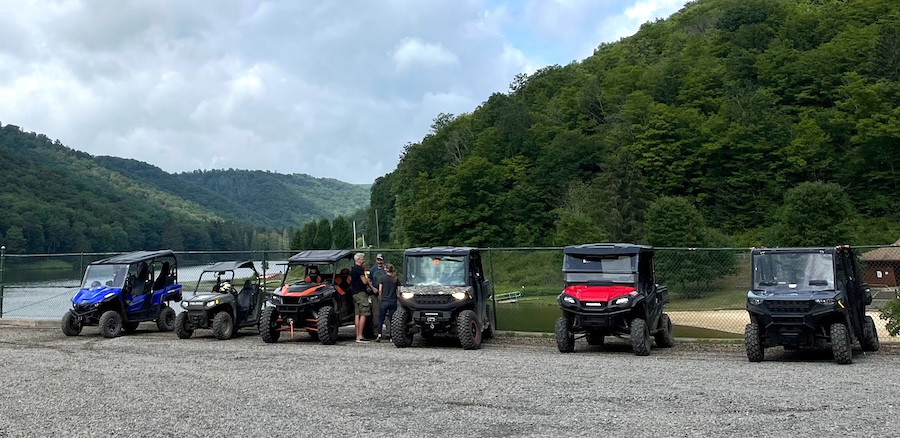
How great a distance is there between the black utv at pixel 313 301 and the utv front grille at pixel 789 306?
797 centimetres

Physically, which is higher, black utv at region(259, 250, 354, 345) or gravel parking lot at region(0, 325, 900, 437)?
black utv at region(259, 250, 354, 345)

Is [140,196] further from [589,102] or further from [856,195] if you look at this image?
[856,195]

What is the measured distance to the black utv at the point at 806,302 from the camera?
11758mm

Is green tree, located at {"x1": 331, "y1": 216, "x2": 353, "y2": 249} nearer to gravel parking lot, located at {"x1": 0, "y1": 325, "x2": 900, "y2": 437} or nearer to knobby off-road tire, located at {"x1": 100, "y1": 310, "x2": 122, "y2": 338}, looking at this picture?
knobby off-road tire, located at {"x1": 100, "y1": 310, "x2": 122, "y2": 338}

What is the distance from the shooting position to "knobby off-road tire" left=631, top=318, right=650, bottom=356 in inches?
512

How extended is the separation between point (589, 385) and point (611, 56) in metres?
127

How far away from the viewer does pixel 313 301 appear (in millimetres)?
15188

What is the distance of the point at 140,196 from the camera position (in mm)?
197625

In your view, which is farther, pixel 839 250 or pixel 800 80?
pixel 800 80

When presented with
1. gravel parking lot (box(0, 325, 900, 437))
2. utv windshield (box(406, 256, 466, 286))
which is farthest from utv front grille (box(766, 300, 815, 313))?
utv windshield (box(406, 256, 466, 286))

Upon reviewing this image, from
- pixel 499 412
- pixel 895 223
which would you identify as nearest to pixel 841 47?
pixel 895 223

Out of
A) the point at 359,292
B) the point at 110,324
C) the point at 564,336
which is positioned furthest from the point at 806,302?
the point at 110,324

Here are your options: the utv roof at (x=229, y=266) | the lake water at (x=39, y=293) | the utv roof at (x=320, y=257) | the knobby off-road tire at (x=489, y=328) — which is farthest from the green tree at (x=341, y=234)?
the knobby off-road tire at (x=489, y=328)

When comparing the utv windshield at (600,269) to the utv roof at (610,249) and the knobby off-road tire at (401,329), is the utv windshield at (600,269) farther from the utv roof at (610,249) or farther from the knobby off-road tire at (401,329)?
the knobby off-road tire at (401,329)
